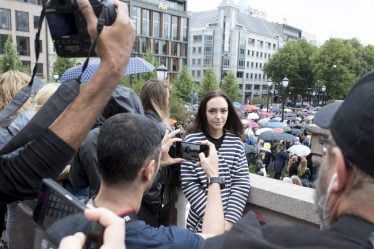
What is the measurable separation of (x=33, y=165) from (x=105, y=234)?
478 mm

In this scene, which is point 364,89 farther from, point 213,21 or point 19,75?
point 213,21

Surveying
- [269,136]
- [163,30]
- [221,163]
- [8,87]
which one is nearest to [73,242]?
[221,163]

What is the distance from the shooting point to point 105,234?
3.47 feet

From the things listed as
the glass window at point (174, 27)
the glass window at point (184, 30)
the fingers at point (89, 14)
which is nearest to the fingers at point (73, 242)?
the fingers at point (89, 14)

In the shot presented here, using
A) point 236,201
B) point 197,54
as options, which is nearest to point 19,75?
point 236,201

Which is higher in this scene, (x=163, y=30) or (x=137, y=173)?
(x=163, y=30)

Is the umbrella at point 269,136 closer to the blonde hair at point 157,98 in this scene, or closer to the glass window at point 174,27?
the blonde hair at point 157,98

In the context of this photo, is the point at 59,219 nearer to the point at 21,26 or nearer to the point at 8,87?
the point at 8,87

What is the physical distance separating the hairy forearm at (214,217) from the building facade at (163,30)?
58.1 metres

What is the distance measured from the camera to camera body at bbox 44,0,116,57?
1.41m

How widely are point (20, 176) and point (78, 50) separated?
21.8 inches

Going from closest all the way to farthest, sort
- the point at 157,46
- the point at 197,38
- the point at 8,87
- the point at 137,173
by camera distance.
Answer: the point at 137,173 → the point at 8,87 → the point at 157,46 → the point at 197,38

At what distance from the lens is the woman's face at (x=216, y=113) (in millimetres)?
3176

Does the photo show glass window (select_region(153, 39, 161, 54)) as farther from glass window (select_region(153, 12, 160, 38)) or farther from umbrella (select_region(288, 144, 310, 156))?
umbrella (select_region(288, 144, 310, 156))
